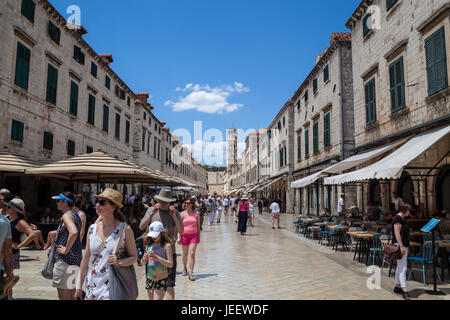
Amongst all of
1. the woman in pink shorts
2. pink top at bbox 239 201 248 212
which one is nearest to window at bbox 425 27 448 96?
the woman in pink shorts

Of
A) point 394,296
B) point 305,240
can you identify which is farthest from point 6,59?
point 394,296

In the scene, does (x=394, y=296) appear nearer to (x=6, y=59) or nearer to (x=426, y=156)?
(x=426, y=156)

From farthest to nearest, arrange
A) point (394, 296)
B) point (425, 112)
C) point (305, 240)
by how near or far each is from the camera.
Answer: point (305, 240) → point (425, 112) → point (394, 296)

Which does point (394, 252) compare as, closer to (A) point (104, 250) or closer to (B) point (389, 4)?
(A) point (104, 250)

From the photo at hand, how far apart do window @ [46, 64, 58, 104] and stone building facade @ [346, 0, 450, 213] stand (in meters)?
14.9

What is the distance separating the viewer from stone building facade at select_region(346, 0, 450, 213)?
9.89m

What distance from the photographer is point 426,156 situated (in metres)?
11.0

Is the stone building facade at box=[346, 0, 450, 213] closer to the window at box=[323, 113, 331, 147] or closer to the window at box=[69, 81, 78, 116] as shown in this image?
the window at box=[323, 113, 331, 147]

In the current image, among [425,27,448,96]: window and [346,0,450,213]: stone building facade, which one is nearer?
[425,27,448,96]: window

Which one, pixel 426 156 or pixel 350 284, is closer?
A: pixel 350 284

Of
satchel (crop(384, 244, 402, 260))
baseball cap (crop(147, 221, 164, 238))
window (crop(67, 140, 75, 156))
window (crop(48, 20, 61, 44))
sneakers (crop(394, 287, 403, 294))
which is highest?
window (crop(48, 20, 61, 44))

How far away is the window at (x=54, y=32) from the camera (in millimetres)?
15531

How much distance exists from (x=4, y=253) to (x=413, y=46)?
12.7 m

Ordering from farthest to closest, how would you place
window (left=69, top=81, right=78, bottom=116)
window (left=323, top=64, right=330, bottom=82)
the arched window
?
window (left=323, top=64, right=330, bottom=82), window (left=69, top=81, right=78, bottom=116), the arched window
